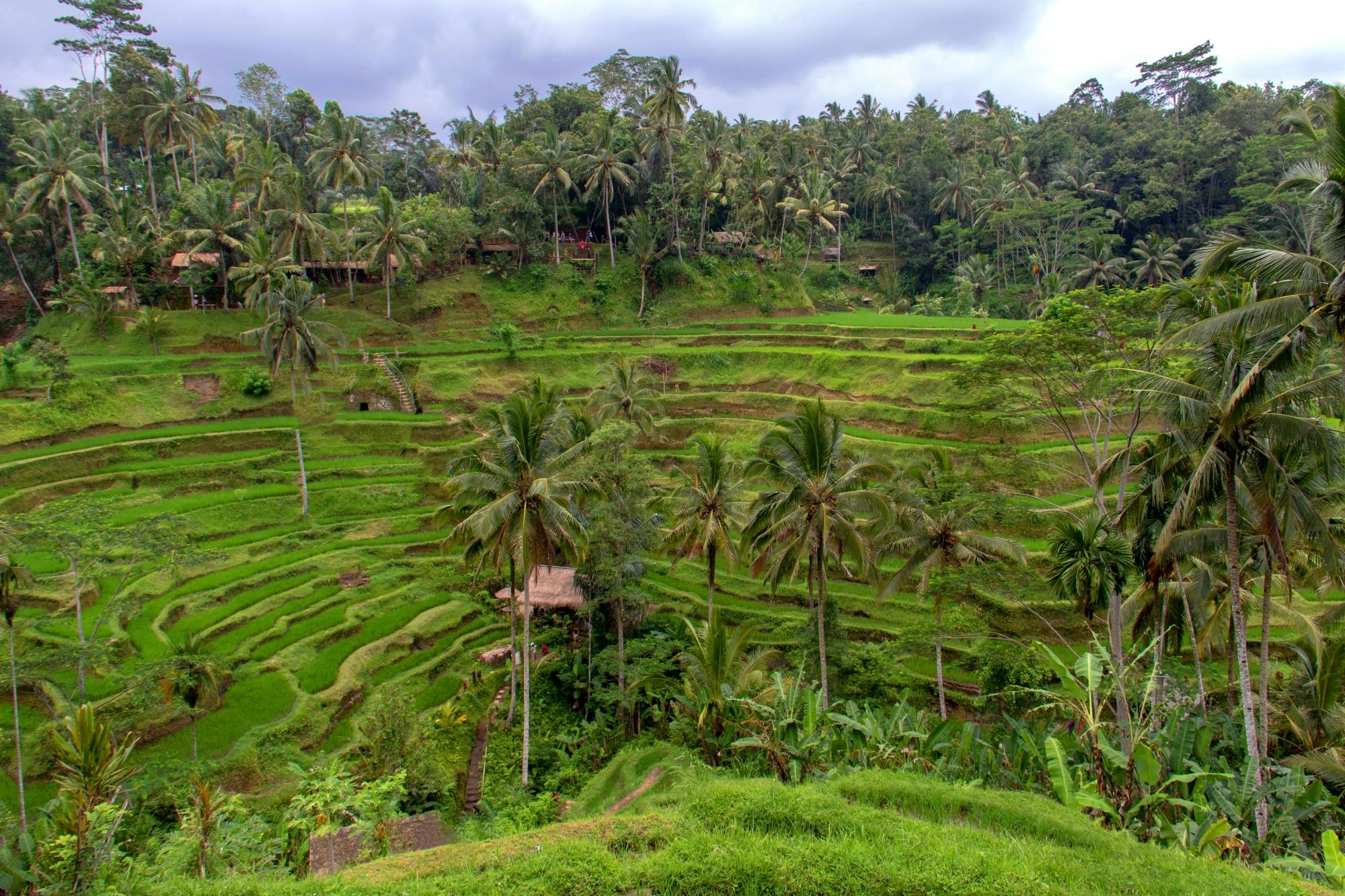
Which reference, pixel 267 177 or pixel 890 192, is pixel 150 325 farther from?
pixel 890 192

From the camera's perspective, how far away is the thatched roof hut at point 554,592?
94.4 ft

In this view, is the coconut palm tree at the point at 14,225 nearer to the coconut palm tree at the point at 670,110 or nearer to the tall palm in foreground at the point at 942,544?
the coconut palm tree at the point at 670,110

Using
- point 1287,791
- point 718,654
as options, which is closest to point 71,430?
point 718,654

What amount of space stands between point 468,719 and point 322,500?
52.5ft

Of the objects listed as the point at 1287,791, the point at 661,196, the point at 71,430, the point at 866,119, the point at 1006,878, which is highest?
the point at 866,119

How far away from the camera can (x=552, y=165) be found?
54.5 meters

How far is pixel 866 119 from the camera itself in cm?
9994

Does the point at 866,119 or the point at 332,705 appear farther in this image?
the point at 866,119

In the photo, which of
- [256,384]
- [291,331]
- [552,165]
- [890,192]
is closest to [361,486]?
[291,331]

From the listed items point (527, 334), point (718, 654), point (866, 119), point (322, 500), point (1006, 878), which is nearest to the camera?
point (1006, 878)

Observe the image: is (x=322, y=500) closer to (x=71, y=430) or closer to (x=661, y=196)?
(x=71, y=430)

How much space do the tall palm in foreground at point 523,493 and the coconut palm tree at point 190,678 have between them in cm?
717

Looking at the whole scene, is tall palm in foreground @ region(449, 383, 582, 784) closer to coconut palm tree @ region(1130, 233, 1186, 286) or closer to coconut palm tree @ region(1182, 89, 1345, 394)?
coconut palm tree @ region(1182, 89, 1345, 394)

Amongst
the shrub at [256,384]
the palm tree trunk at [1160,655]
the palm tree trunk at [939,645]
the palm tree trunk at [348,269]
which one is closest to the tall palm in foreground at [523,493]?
the palm tree trunk at [939,645]
